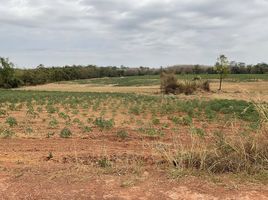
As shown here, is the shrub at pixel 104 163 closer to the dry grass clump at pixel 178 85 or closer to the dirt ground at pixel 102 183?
the dirt ground at pixel 102 183

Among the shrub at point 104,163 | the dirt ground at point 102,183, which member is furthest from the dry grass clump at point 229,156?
the shrub at point 104,163

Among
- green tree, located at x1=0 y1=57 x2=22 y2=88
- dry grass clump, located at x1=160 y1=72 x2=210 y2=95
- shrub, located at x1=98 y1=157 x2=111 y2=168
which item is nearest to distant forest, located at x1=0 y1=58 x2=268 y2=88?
green tree, located at x1=0 y1=57 x2=22 y2=88

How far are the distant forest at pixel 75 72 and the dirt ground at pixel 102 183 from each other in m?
58.0

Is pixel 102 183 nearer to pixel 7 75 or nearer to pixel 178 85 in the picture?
pixel 178 85

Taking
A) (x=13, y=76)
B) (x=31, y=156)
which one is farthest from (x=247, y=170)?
(x=13, y=76)

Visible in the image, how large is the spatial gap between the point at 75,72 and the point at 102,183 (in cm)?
9163

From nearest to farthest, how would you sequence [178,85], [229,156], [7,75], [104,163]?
[229,156] → [104,163] → [178,85] → [7,75]

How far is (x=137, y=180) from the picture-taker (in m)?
4.68

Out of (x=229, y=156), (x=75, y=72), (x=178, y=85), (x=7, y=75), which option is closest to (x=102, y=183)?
(x=229, y=156)

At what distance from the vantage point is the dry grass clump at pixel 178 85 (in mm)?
40469

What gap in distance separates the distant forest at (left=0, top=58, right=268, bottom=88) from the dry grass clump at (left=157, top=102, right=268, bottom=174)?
57.9 m

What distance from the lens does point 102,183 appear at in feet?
15.2

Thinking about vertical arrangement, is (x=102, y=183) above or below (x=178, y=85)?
below

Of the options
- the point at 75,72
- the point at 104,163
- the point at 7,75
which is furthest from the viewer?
the point at 75,72
